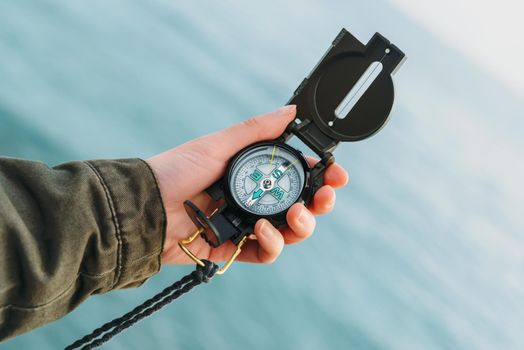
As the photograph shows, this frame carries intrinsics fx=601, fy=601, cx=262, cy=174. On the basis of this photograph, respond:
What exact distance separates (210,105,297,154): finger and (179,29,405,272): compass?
0.03 m

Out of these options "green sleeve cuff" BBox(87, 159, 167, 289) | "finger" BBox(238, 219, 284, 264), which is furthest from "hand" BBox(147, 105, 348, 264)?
"green sleeve cuff" BBox(87, 159, 167, 289)

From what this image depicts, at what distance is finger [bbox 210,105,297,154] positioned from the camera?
6.55ft

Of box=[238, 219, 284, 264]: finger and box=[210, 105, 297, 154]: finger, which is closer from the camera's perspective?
box=[238, 219, 284, 264]: finger

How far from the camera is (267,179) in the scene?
1987mm

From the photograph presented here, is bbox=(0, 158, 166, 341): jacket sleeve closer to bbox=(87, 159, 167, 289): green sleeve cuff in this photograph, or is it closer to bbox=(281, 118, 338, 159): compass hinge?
bbox=(87, 159, 167, 289): green sleeve cuff

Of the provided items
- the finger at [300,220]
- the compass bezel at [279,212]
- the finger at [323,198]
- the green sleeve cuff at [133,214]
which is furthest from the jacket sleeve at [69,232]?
the finger at [323,198]

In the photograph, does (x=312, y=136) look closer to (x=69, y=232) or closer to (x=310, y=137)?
(x=310, y=137)

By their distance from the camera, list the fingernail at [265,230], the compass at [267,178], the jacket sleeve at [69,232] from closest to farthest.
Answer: the jacket sleeve at [69,232] < the fingernail at [265,230] < the compass at [267,178]

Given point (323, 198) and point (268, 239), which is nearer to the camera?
point (268, 239)

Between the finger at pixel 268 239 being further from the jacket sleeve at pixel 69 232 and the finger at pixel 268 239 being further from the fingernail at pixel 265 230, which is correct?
the jacket sleeve at pixel 69 232

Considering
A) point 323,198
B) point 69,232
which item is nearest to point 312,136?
point 323,198

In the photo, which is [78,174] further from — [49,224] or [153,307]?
[153,307]

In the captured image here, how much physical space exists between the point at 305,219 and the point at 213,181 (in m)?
0.35

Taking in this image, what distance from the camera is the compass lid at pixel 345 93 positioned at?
2.00m
